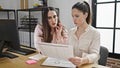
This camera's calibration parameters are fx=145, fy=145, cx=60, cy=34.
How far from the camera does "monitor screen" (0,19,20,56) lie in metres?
1.43

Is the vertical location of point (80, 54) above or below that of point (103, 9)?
below

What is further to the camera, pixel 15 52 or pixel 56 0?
pixel 56 0

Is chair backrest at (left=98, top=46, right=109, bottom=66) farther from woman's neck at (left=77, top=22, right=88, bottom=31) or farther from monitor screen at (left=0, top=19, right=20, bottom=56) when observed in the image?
monitor screen at (left=0, top=19, right=20, bottom=56)

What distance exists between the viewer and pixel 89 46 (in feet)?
4.80

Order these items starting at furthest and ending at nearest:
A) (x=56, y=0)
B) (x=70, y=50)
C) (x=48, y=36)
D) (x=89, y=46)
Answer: (x=56, y=0) → (x=48, y=36) → (x=89, y=46) → (x=70, y=50)

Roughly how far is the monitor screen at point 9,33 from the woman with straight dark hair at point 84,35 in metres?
0.58

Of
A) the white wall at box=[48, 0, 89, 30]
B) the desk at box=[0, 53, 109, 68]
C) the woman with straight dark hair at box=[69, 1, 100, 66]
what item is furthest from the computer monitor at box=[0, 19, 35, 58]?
the white wall at box=[48, 0, 89, 30]

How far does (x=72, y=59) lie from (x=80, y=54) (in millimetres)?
358

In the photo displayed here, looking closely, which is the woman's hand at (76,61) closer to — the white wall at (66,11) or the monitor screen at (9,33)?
the monitor screen at (9,33)

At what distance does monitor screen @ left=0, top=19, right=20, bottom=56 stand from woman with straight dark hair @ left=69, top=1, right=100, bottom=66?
0.58 m

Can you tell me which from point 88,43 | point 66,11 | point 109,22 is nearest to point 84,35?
point 88,43

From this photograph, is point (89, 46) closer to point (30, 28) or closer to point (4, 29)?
point (4, 29)

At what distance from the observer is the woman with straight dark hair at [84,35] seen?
1.41 metres

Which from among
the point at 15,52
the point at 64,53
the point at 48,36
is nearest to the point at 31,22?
the point at 48,36
